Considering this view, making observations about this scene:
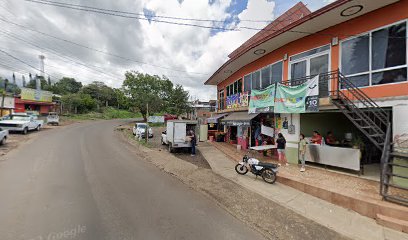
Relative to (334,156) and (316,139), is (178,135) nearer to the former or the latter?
(316,139)

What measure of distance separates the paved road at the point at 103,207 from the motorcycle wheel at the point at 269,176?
308 centimetres

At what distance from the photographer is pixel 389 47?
259 inches

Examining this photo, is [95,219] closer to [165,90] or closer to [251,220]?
[251,220]

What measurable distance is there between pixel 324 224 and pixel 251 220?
1762 mm

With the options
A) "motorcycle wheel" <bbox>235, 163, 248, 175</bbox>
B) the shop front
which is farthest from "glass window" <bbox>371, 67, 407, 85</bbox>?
"motorcycle wheel" <bbox>235, 163, 248, 175</bbox>

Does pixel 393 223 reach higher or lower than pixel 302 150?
lower

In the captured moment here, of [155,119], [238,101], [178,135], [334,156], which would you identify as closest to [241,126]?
[238,101]

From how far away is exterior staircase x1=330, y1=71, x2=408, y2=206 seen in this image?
518cm

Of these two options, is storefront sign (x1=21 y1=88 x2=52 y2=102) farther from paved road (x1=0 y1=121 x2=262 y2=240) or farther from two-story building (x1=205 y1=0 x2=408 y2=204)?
two-story building (x1=205 y1=0 x2=408 y2=204)

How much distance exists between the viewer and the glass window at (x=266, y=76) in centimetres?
1169

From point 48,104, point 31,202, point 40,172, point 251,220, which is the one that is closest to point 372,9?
point 251,220

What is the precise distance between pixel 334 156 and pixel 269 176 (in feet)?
9.95

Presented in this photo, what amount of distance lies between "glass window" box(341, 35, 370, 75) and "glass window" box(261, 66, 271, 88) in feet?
13.7

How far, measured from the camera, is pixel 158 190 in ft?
20.4
